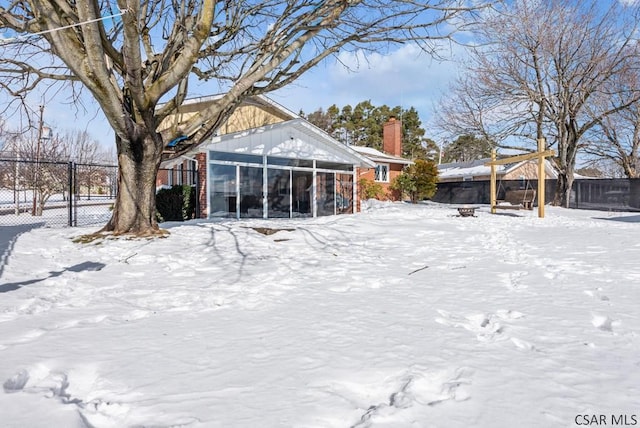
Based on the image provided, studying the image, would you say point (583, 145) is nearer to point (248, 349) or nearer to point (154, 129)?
point (154, 129)

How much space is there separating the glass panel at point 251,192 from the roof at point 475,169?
20.8 metres

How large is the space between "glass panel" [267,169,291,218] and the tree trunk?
242 inches

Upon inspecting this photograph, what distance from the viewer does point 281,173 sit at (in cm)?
1362

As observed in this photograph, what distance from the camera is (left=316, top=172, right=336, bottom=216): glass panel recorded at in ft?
50.1

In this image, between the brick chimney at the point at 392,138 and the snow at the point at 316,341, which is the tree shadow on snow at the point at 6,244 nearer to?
the snow at the point at 316,341

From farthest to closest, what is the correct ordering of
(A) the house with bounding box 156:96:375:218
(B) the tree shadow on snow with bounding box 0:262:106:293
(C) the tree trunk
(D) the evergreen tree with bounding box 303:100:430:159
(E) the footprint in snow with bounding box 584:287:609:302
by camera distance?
(D) the evergreen tree with bounding box 303:100:430:159 < (A) the house with bounding box 156:96:375:218 < (C) the tree trunk < (B) the tree shadow on snow with bounding box 0:262:106:293 < (E) the footprint in snow with bounding box 584:287:609:302

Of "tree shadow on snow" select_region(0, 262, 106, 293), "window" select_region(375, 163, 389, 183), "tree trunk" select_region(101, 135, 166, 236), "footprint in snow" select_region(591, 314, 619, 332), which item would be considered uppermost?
"window" select_region(375, 163, 389, 183)

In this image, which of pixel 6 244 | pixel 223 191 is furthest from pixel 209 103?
pixel 6 244

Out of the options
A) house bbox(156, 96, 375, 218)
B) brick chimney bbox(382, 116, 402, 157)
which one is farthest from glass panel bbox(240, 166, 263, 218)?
brick chimney bbox(382, 116, 402, 157)

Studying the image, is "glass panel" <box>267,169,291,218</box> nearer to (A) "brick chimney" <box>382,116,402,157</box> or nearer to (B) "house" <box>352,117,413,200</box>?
(B) "house" <box>352,117,413,200</box>

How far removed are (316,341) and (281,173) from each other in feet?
37.3

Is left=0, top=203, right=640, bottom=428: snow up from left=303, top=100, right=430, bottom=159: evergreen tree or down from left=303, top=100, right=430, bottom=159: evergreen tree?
down

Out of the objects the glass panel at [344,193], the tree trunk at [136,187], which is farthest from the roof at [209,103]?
the glass panel at [344,193]

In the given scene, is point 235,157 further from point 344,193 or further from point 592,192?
point 592,192
